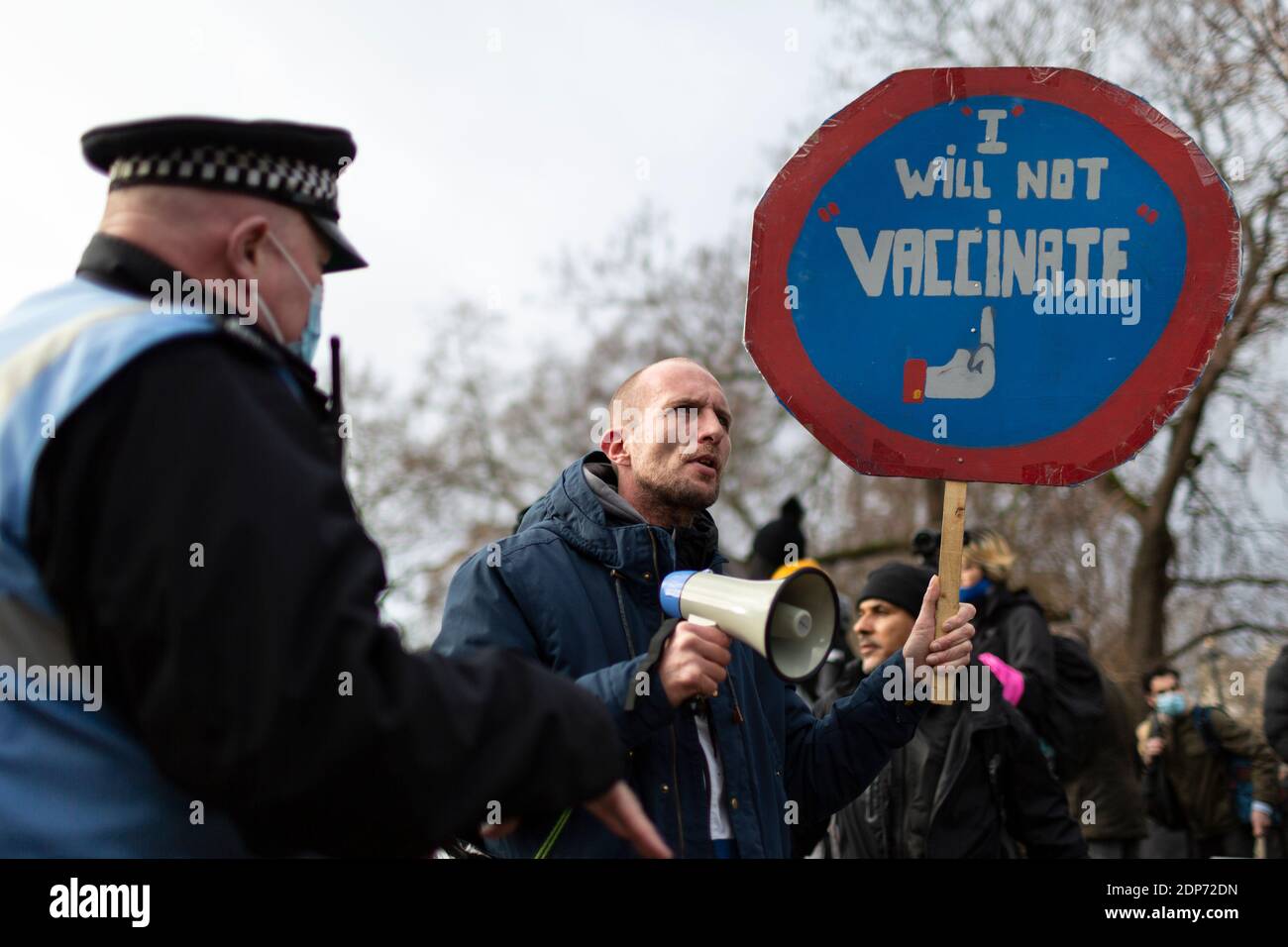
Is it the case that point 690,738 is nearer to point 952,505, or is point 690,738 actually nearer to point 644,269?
point 952,505

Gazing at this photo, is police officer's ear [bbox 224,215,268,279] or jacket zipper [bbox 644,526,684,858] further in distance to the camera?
jacket zipper [bbox 644,526,684,858]

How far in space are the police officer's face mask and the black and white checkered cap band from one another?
64mm

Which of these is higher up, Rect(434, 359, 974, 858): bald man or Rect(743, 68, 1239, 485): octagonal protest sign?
Rect(743, 68, 1239, 485): octagonal protest sign

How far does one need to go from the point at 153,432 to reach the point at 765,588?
1.27 metres

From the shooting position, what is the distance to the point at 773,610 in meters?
2.38

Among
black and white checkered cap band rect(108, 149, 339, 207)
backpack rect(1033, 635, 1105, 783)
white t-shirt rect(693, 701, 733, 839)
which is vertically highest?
black and white checkered cap band rect(108, 149, 339, 207)

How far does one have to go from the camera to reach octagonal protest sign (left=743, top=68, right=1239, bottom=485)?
2.67 metres

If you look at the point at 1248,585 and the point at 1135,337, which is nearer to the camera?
the point at 1135,337

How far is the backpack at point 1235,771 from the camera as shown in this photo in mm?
7117

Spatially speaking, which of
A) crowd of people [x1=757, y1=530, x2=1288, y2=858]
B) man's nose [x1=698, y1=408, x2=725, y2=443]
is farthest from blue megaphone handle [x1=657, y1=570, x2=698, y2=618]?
crowd of people [x1=757, y1=530, x2=1288, y2=858]

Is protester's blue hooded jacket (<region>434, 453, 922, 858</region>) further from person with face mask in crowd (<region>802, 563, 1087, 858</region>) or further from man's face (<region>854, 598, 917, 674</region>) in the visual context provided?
man's face (<region>854, 598, 917, 674</region>)

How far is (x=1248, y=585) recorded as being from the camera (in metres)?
11.6

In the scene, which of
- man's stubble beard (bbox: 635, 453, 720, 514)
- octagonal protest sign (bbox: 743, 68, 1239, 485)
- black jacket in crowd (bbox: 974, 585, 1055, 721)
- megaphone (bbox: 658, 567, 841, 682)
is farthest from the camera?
black jacket in crowd (bbox: 974, 585, 1055, 721)
